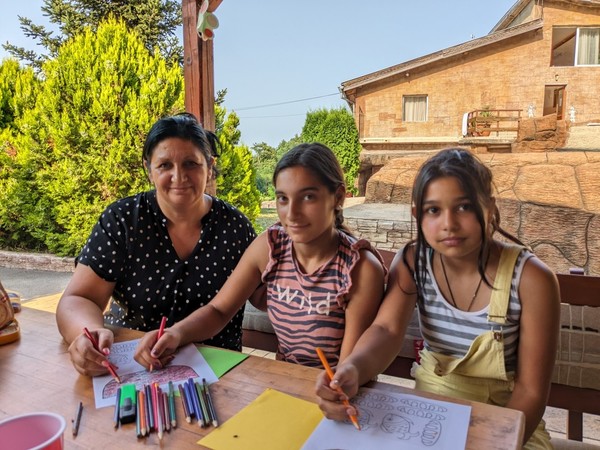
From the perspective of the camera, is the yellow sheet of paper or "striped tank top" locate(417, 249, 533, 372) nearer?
the yellow sheet of paper

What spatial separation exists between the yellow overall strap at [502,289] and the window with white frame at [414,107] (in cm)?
1124

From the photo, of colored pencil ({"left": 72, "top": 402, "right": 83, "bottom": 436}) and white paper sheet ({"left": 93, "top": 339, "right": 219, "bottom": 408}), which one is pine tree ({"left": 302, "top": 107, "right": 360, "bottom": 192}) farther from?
colored pencil ({"left": 72, "top": 402, "right": 83, "bottom": 436})

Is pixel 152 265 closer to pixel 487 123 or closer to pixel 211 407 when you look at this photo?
pixel 211 407

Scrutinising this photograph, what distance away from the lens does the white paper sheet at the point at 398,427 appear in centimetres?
73

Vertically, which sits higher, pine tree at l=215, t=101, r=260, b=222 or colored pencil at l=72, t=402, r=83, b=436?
pine tree at l=215, t=101, r=260, b=222

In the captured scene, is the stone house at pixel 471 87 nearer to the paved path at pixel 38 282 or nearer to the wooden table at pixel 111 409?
the paved path at pixel 38 282

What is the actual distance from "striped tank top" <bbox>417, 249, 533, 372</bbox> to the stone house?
1013 cm

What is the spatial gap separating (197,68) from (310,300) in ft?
6.89

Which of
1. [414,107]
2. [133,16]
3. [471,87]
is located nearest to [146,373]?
[133,16]

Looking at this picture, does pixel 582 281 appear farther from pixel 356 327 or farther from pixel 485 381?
pixel 356 327

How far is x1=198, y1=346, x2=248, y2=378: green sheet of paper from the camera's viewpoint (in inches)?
39.9

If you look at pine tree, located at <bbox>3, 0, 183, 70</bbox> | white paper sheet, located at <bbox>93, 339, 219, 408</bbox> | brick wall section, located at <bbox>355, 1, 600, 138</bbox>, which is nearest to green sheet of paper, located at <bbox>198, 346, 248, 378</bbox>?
white paper sheet, located at <bbox>93, 339, 219, 408</bbox>

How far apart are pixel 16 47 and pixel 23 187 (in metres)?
7.59

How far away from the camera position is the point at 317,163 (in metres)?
1.24
